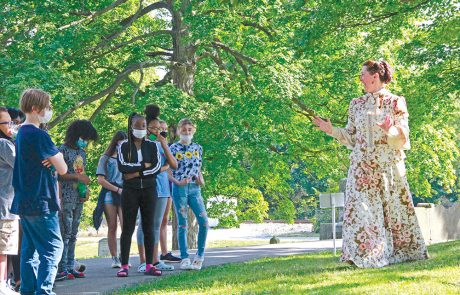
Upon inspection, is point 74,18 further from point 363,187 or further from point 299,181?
point 299,181

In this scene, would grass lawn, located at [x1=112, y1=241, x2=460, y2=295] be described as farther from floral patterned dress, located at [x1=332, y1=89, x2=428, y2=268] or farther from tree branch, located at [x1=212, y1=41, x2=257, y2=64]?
tree branch, located at [x1=212, y1=41, x2=257, y2=64]

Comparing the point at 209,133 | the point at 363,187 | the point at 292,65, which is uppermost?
the point at 292,65

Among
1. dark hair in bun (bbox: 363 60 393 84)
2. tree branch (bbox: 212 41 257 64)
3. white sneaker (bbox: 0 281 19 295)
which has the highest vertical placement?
tree branch (bbox: 212 41 257 64)

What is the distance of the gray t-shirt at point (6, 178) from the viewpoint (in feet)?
26.0

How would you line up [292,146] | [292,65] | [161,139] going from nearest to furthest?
[161,139]
[292,65]
[292,146]

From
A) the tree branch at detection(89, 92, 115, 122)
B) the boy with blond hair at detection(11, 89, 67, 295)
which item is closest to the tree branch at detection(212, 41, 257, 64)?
the tree branch at detection(89, 92, 115, 122)

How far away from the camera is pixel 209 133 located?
22672 millimetres

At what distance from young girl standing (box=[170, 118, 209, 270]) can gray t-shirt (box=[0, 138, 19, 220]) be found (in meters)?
3.46

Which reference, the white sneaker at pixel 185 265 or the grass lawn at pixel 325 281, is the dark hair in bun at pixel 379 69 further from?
the white sneaker at pixel 185 265

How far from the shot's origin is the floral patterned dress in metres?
9.16

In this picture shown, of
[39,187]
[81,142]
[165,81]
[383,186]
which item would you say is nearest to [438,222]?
[165,81]

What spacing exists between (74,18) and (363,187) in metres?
14.5

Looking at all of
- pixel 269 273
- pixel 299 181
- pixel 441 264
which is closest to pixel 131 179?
pixel 269 273

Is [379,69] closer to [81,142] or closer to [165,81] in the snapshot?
[81,142]
